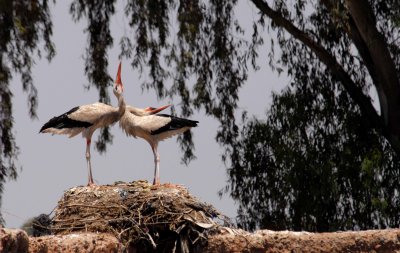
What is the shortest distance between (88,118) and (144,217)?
61.0 inches

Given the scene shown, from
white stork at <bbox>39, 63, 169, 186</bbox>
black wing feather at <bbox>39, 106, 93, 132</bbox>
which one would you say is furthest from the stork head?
black wing feather at <bbox>39, 106, 93, 132</bbox>

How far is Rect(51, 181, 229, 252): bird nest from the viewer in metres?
6.64

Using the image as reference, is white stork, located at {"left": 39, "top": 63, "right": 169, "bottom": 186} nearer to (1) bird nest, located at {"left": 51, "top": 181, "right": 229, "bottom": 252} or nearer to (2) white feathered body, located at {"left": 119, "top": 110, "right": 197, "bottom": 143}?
(2) white feathered body, located at {"left": 119, "top": 110, "right": 197, "bottom": 143}

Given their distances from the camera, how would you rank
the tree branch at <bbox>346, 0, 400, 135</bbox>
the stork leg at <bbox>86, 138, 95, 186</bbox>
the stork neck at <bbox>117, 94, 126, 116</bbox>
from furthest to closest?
the tree branch at <bbox>346, 0, 400, 135</bbox> → the stork neck at <bbox>117, 94, 126, 116</bbox> → the stork leg at <bbox>86, 138, 95, 186</bbox>

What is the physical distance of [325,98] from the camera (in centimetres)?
1280

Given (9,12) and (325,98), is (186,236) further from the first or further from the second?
(325,98)

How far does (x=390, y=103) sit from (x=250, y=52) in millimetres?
1974

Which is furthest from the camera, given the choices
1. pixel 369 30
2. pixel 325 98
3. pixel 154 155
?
pixel 325 98

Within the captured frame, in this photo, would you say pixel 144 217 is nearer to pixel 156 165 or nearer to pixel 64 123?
pixel 156 165

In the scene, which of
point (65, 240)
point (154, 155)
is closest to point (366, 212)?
point (154, 155)

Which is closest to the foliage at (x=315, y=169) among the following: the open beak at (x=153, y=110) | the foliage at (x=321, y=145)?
the foliage at (x=321, y=145)

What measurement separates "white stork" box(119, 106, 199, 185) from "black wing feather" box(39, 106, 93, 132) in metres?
0.32

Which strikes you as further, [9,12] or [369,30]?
[369,30]

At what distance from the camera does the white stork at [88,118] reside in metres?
8.08
